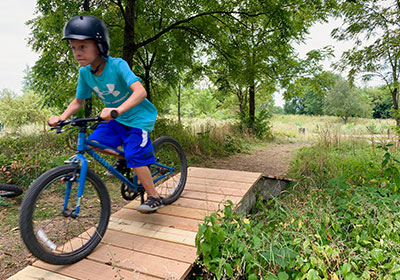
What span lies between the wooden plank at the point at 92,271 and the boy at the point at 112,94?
24.0 inches

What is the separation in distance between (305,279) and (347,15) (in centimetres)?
1034

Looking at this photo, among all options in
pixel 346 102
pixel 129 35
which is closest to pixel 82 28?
pixel 129 35

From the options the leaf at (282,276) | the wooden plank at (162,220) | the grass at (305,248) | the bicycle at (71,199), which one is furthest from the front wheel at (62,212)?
the leaf at (282,276)

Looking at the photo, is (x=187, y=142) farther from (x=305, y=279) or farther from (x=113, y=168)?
(x=305, y=279)

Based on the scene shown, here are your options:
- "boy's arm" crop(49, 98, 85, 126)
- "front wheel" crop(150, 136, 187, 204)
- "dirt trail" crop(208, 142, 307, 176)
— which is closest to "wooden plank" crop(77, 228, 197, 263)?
"front wheel" crop(150, 136, 187, 204)

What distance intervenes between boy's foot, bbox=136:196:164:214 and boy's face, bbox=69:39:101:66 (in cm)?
128

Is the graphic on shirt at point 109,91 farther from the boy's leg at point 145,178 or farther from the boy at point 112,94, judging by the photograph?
the boy's leg at point 145,178

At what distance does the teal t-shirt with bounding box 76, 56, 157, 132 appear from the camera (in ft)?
6.63

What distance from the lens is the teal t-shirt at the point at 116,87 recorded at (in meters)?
2.02

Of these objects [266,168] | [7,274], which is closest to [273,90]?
[266,168]

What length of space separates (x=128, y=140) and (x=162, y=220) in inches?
34.5

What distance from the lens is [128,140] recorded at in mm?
2195

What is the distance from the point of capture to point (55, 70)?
20.6ft

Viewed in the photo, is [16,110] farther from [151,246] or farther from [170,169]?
[151,246]
